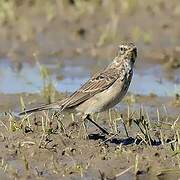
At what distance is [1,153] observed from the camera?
8.50 metres

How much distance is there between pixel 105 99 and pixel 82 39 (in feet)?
22.0

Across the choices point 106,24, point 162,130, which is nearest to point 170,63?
point 106,24

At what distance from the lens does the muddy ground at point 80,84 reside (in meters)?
8.37

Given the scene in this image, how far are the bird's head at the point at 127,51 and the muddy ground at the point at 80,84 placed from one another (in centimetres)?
65

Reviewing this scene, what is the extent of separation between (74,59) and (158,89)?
2573mm

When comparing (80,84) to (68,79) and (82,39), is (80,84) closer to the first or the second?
(68,79)

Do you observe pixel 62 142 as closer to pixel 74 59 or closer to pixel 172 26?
pixel 74 59

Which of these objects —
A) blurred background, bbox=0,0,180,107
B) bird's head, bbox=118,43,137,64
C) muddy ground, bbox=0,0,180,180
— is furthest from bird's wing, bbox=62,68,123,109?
blurred background, bbox=0,0,180,107

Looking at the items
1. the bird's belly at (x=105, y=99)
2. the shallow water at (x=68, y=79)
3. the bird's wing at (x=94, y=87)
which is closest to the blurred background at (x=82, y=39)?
the shallow water at (x=68, y=79)

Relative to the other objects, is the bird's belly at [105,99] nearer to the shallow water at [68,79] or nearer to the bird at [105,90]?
the bird at [105,90]

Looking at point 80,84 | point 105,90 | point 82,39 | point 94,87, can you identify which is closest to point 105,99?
point 105,90

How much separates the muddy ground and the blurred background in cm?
2

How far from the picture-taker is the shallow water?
12539 millimetres

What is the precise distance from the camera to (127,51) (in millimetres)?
9070
